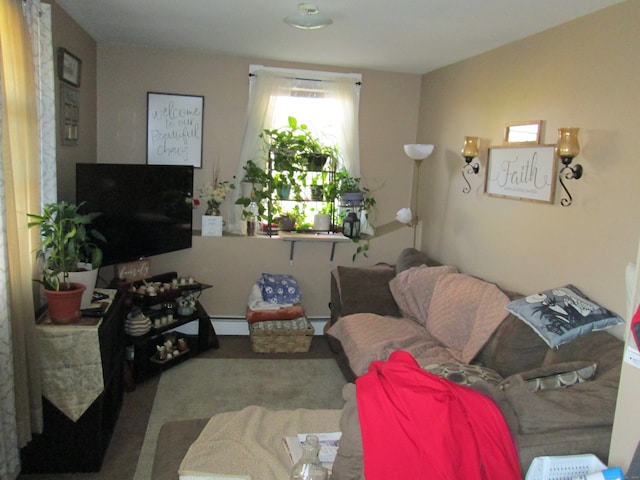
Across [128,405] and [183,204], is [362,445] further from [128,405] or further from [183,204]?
[183,204]

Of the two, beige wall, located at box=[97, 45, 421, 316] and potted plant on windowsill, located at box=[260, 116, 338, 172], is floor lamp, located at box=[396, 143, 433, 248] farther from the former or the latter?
potted plant on windowsill, located at box=[260, 116, 338, 172]

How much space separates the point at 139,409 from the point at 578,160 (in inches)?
115

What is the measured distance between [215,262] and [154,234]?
2.37 feet

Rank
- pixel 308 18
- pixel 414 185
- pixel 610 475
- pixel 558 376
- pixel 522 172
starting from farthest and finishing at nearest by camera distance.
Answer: pixel 414 185
pixel 522 172
pixel 308 18
pixel 558 376
pixel 610 475

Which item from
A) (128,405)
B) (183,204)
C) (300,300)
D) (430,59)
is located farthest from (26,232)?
(430,59)

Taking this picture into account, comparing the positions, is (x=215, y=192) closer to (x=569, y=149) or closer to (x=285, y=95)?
(x=285, y=95)

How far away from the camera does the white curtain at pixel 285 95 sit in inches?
178

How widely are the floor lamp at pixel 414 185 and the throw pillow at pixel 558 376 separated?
2.18m

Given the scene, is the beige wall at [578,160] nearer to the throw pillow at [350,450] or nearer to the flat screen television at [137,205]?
the throw pillow at [350,450]

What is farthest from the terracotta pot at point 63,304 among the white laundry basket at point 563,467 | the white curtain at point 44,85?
the white laundry basket at point 563,467

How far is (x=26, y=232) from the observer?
246cm

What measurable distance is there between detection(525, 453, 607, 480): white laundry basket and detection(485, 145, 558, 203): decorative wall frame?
5.41 ft

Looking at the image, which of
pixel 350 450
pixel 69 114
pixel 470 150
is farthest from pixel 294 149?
pixel 350 450

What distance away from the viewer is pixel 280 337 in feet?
13.8
